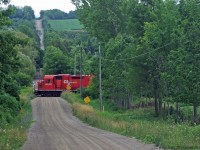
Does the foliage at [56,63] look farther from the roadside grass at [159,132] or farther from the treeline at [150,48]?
the roadside grass at [159,132]

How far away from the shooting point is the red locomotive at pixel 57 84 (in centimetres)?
9312

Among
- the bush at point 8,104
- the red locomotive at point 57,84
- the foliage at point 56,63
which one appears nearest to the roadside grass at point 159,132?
the bush at point 8,104

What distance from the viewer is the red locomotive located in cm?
9312

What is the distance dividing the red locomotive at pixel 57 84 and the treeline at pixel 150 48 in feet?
53.8

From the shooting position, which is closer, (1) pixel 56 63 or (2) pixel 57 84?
(2) pixel 57 84

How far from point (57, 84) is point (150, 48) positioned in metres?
41.1

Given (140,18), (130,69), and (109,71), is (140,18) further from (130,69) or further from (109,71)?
(109,71)

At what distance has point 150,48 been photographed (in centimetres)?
5562

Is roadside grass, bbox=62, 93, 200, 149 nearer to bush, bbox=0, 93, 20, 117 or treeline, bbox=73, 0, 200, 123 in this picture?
bush, bbox=0, 93, 20, 117

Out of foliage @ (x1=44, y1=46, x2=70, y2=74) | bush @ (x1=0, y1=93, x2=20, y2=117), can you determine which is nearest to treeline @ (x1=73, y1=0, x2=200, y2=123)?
bush @ (x1=0, y1=93, x2=20, y2=117)

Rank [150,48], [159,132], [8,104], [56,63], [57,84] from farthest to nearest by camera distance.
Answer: [56,63], [57,84], [150,48], [8,104], [159,132]

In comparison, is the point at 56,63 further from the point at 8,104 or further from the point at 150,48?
the point at 8,104

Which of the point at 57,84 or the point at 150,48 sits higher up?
the point at 150,48

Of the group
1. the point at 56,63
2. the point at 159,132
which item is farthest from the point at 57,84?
the point at 159,132
